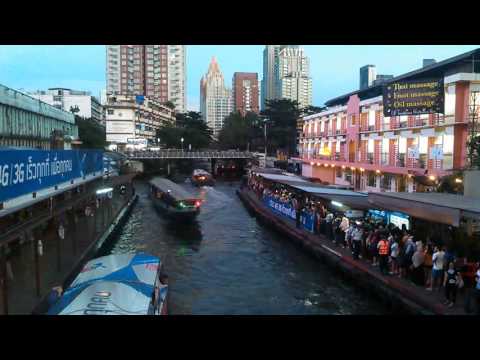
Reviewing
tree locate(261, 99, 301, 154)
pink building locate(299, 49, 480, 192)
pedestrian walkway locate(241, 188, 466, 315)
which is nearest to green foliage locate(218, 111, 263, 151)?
tree locate(261, 99, 301, 154)

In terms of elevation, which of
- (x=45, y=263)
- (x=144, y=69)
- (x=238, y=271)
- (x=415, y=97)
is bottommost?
(x=238, y=271)

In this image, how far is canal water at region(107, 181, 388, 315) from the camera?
646 inches

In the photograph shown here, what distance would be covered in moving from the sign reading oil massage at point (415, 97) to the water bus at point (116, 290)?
17.6 m

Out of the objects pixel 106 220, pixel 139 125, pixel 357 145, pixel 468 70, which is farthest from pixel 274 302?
pixel 139 125

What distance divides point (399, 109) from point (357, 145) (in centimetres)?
1226

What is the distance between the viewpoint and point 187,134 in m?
100

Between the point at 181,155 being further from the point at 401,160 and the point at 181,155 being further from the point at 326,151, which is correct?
the point at 401,160

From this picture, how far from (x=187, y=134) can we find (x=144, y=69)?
56.8m

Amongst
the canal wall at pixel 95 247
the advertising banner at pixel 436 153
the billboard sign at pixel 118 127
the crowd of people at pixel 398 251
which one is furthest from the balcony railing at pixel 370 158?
the billboard sign at pixel 118 127

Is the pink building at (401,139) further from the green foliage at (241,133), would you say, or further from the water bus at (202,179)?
the green foliage at (241,133)

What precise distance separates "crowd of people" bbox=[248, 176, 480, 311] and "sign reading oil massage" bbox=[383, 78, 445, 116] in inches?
293

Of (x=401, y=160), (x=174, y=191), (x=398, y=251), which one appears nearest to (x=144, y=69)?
(x=174, y=191)

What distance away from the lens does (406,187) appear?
30.6 meters

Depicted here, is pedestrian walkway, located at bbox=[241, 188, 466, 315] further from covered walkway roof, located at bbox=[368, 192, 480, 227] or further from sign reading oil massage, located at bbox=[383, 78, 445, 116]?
sign reading oil massage, located at bbox=[383, 78, 445, 116]
